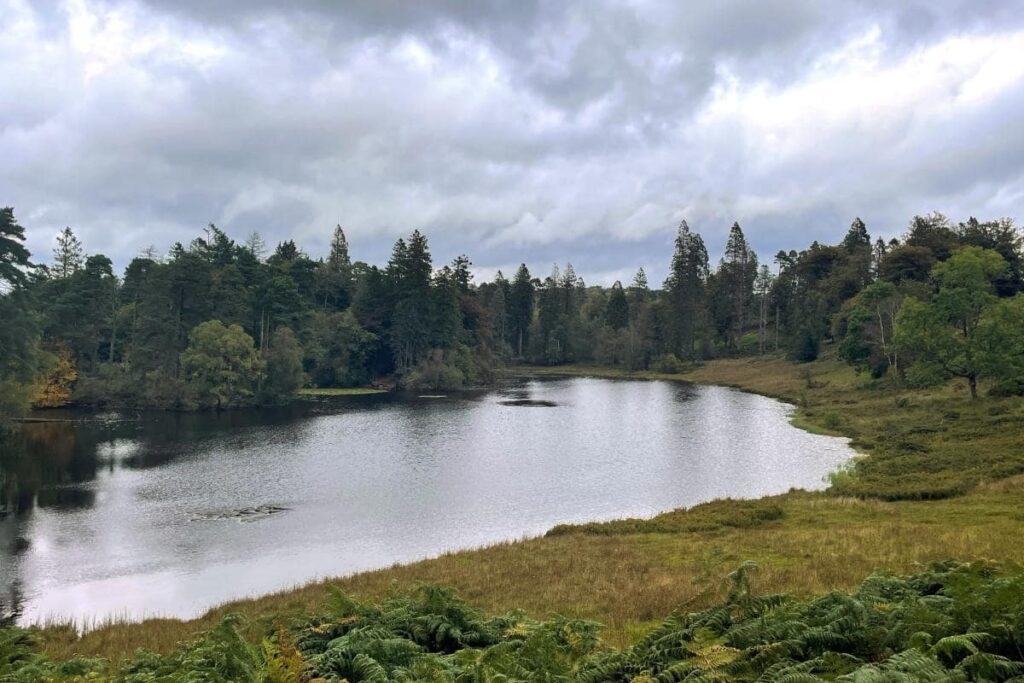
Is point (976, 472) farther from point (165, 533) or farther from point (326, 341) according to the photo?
point (326, 341)

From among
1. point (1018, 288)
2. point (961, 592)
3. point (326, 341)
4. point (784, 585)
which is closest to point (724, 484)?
point (784, 585)

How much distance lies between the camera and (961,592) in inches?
333

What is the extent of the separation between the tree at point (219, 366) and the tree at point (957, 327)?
72.7 metres

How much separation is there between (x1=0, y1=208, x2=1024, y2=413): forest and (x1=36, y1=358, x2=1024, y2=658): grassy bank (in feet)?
70.4

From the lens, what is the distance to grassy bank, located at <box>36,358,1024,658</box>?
1714 centimetres

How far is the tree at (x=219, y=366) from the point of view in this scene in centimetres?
8444

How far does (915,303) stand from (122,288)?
106 m

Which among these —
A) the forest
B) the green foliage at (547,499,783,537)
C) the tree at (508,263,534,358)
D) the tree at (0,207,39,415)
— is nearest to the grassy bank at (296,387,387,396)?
the forest

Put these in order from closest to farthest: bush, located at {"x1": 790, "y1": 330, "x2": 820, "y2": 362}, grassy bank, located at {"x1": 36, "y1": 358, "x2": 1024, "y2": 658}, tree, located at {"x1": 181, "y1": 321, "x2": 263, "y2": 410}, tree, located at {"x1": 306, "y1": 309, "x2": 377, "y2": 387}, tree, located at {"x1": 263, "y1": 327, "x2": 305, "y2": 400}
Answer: grassy bank, located at {"x1": 36, "y1": 358, "x2": 1024, "y2": 658} < tree, located at {"x1": 181, "y1": 321, "x2": 263, "y2": 410} < tree, located at {"x1": 263, "y1": 327, "x2": 305, "y2": 400} < bush, located at {"x1": 790, "y1": 330, "x2": 820, "y2": 362} < tree, located at {"x1": 306, "y1": 309, "x2": 377, "y2": 387}

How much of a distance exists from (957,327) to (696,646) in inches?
2338

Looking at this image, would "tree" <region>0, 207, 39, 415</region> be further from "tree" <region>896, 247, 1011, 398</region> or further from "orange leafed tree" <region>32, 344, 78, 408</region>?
"tree" <region>896, 247, 1011, 398</region>

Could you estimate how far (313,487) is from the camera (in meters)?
41.0

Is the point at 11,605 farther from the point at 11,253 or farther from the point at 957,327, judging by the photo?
the point at 957,327

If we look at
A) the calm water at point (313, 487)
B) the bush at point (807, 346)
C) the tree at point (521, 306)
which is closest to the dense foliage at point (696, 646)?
the calm water at point (313, 487)
